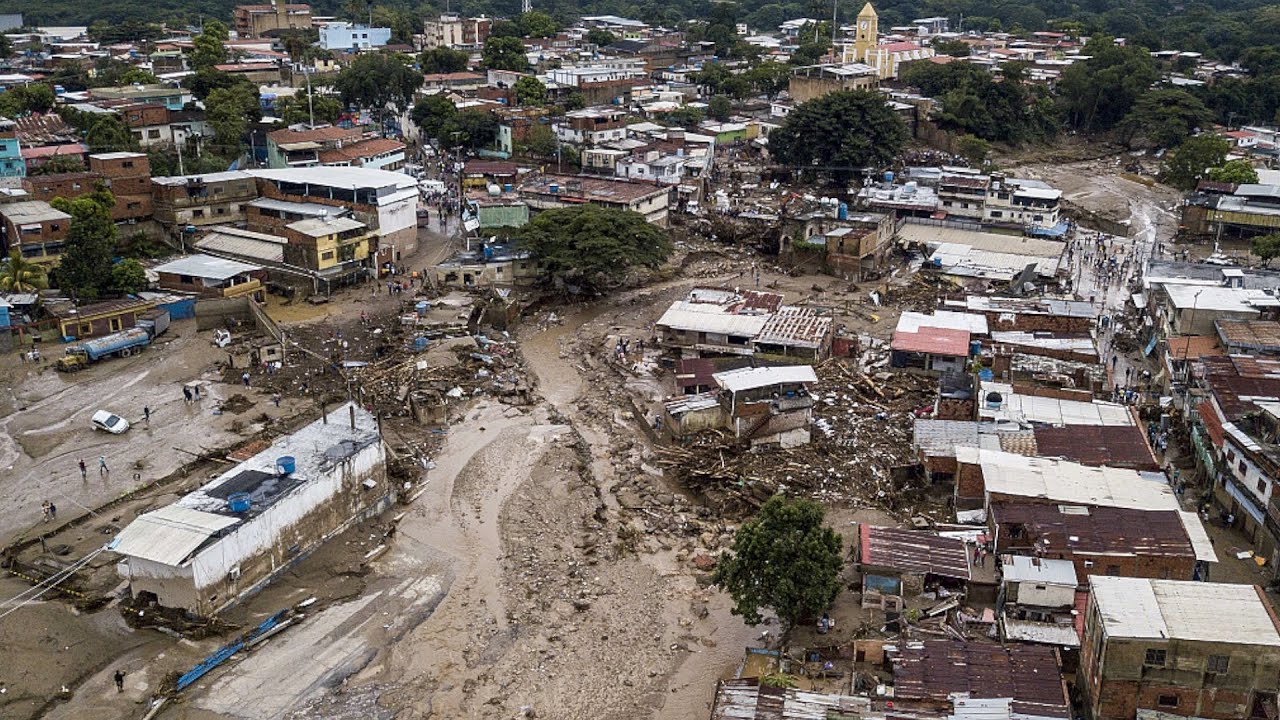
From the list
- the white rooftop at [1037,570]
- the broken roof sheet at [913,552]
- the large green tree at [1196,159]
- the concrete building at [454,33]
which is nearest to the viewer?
the white rooftop at [1037,570]

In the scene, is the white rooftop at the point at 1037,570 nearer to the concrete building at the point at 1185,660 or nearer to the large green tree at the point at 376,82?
the concrete building at the point at 1185,660

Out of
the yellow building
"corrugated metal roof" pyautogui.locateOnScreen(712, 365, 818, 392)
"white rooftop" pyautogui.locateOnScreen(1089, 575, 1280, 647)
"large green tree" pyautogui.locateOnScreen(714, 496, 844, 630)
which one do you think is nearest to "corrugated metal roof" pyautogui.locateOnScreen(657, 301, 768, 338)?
"corrugated metal roof" pyautogui.locateOnScreen(712, 365, 818, 392)

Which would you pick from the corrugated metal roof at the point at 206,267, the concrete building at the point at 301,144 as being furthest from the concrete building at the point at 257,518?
the concrete building at the point at 301,144

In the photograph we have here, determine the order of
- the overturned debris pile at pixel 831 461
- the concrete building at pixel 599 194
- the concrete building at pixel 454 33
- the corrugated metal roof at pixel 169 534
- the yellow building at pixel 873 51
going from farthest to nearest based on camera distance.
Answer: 1. the concrete building at pixel 454 33
2. the yellow building at pixel 873 51
3. the concrete building at pixel 599 194
4. the overturned debris pile at pixel 831 461
5. the corrugated metal roof at pixel 169 534

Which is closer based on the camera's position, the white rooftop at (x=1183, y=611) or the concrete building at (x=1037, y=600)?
the white rooftop at (x=1183, y=611)

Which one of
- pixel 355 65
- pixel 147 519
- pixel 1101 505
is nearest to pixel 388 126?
pixel 355 65

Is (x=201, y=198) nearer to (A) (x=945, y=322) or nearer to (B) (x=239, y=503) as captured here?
(B) (x=239, y=503)

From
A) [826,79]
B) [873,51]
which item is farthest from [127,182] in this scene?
[873,51]

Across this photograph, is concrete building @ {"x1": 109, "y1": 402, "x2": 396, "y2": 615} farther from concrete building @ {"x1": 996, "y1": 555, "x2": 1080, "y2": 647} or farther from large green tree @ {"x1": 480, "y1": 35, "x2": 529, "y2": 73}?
large green tree @ {"x1": 480, "y1": 35, "x2": 529, "y2": 73}
